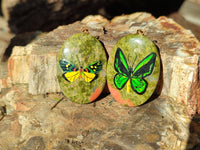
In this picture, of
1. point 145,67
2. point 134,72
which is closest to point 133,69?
point 134,72

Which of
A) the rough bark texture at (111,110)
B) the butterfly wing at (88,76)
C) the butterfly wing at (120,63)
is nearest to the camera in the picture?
the rough bark texture at (111,110)

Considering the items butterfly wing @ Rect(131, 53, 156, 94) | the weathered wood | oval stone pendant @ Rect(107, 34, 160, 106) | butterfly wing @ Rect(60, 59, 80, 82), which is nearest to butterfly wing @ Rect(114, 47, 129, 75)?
oval stone pendant @ Rect(107, 34, 160, 106)

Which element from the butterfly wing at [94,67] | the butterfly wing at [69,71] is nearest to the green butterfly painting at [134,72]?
the butterfly wing at [94,67]

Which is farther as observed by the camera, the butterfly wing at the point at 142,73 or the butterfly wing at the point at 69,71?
the butterfly wing at the point at 69,71

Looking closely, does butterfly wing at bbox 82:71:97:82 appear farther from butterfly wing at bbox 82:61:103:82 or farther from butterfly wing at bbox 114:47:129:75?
butterfly wing at bbox 114:47:129:75

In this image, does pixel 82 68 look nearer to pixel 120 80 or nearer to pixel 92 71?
pixel 92 71

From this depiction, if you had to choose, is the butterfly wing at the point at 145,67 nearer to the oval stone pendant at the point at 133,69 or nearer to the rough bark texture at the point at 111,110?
the oval stone pendant at the point at 133,69

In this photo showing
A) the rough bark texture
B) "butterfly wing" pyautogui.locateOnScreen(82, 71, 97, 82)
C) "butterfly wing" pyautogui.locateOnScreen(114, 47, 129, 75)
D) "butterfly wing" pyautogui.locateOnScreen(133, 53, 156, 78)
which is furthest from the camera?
"butterfly wing" pyautogui.locateOnScreen(82, 71, 97, 82)
